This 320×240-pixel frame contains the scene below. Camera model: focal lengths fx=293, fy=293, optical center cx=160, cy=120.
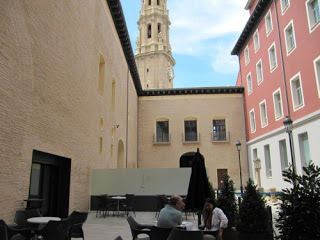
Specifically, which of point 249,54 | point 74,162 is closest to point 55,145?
point 74,162

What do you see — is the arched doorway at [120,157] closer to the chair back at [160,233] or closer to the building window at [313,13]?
the building window at [313,13]

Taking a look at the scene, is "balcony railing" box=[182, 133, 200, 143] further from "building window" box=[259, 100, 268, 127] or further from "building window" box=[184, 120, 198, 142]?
"building window" box=[259, 100, 268, 127]

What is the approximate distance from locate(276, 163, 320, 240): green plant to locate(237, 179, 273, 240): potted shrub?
6.58 ft

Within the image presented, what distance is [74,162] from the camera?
11016 mm

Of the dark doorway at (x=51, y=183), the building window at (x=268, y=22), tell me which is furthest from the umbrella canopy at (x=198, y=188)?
the building window at (x=268, y=22)

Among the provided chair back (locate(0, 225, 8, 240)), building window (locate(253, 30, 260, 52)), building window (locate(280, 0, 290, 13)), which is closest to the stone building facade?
chair back (locate(0, 225, 8, 240))

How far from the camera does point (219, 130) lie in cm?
2822

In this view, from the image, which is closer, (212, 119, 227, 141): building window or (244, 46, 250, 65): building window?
(244, 46, 250, 65): building window

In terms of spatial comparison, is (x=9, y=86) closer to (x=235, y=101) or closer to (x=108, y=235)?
(x=108, y=235)

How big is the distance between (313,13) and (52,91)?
43.5ft

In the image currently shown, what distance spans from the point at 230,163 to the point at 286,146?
9523 millimetres

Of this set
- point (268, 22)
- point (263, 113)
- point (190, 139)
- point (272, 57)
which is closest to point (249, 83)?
point (263, 113)

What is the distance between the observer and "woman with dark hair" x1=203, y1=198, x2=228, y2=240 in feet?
18.6

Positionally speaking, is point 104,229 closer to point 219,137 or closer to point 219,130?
point 219,137
